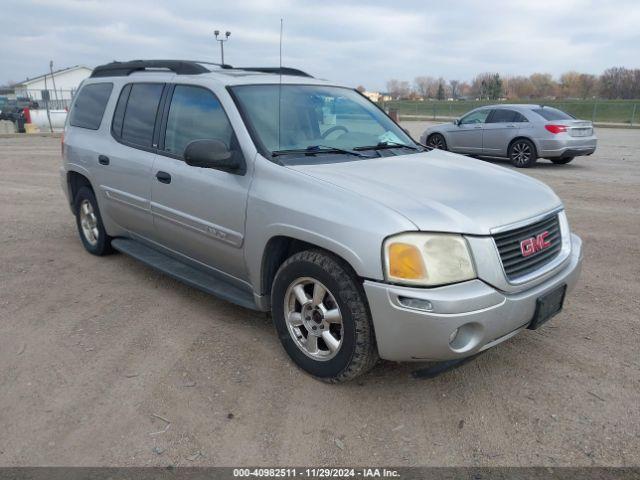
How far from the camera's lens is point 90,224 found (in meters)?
5.62

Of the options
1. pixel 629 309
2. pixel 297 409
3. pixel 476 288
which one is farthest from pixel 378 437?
pixel 629 309

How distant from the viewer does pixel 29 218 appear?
7445 millimetres

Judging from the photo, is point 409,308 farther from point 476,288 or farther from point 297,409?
point 297,409

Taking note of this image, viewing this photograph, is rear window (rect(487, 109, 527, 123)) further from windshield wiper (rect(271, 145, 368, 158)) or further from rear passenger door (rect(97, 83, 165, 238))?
rear passenger door (rect(97, 83, 165, 238))

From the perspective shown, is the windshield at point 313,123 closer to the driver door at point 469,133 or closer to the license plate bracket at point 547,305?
the license plate bracket at point 547,305

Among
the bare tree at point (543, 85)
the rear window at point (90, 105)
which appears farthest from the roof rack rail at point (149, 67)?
the bare tree at point (543, 85)

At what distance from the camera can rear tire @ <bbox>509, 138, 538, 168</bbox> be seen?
42.3ft

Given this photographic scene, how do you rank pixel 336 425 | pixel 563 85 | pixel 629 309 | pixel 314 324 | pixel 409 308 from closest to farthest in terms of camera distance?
pixel 409 308 → pixel 336 425 → pixel 314 324 → pixel 629 309 → pixel 563 85

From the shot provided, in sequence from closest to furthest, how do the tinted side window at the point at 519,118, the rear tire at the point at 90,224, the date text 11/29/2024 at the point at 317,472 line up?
the date text 11/29/2024 at the point at 317,472, the rear tire at the point at 90,224, the tinted side window at the point at 519,118

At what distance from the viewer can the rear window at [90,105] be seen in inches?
202

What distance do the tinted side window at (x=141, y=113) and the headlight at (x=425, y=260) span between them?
100 inches

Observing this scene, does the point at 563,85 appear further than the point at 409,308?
Yes

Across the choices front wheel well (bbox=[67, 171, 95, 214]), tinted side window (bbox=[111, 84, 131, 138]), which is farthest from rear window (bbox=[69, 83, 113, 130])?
front wheel well (bbox=[67, 171, 95, 214])

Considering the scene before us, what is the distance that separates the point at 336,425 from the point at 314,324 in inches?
23.7
